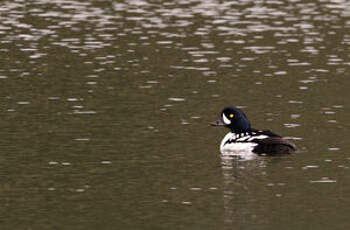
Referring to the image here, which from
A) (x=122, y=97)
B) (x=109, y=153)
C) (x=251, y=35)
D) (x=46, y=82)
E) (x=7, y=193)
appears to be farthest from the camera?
(x=251, y=35)

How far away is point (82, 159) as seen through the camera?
98.2 ft

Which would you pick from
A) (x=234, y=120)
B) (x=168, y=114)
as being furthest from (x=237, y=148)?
(x=168, y=114)

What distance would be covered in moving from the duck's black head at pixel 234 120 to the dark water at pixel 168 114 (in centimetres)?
60

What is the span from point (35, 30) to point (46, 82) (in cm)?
1399

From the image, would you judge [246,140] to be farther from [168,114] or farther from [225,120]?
[168,114]

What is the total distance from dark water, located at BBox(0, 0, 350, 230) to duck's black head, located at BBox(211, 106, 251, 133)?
0.60 meters

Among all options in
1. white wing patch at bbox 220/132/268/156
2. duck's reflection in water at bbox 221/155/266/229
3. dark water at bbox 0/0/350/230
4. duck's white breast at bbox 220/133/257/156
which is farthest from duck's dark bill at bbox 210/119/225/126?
duck's reflection in water at bbox 221/155/266/229

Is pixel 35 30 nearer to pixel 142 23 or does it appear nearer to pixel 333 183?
pixel 142 23

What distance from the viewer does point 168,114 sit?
36219 millimetres

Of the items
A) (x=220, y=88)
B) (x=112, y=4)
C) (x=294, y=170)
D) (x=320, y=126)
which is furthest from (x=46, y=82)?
(x=112, y=4)

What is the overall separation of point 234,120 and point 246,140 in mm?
1122

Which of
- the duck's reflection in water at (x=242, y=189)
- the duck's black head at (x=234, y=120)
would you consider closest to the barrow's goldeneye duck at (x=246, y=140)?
the duck's black head at (x=234, y=120)

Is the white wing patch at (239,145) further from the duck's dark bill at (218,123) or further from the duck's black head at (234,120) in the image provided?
the duck's dark bill at (218,123)

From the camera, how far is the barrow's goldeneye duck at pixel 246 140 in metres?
30.6
